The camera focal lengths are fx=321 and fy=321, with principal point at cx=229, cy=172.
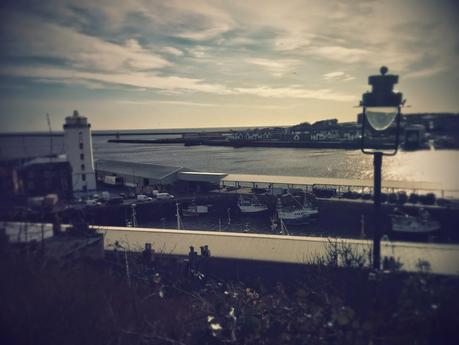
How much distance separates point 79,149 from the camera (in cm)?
211

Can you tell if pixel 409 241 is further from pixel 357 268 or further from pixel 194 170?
pixel 194 170

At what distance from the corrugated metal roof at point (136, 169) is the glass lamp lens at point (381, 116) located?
2139mm

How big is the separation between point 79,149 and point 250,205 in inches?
195

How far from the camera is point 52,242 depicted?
2.03m

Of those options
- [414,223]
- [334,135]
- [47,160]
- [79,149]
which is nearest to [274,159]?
[334,135]

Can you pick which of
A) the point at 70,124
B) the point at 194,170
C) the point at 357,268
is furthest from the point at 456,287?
the point at 194,170

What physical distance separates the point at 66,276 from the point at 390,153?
202cm

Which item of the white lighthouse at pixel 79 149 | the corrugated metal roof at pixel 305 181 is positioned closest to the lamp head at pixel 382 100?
the corrugated metal roof at pixel 305 181

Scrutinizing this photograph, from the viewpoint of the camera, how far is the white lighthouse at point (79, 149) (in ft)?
6.84

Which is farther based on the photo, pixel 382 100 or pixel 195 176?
pixel 195 176

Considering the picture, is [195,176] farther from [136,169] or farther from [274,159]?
[274,159]

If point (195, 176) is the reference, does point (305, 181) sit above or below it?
below

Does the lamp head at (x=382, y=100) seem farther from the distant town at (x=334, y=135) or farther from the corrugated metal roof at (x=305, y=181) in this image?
the corrugated metal roof at (x=305, y=181)

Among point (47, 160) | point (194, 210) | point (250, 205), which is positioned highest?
point (47, 160)
